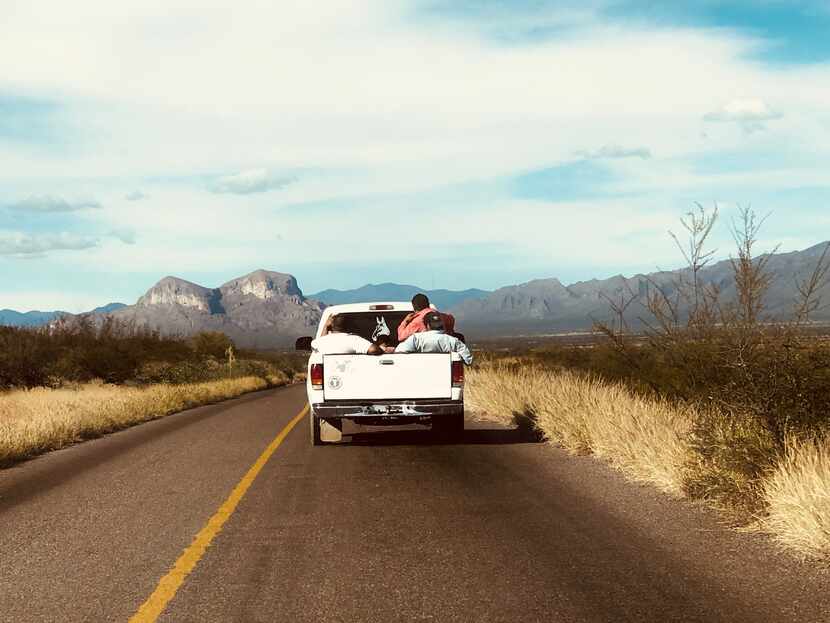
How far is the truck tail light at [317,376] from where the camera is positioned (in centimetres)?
1273

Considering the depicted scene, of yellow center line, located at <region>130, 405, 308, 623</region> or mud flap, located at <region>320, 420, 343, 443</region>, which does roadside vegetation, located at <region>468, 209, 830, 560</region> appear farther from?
yellow center line, located at <region>130, 405, 308, 623</region>

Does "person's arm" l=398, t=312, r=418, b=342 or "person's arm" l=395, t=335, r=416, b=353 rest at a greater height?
"person's arm" l=398, t=312, r=418, b=342

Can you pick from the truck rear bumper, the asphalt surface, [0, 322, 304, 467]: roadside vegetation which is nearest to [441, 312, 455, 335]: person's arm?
the truck rear bumper

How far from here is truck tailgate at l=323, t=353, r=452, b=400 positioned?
12.8 metres

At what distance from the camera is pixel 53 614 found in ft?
17.7

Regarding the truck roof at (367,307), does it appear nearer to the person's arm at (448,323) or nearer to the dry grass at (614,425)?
the person's arm at (448,323)

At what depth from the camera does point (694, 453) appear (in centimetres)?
913

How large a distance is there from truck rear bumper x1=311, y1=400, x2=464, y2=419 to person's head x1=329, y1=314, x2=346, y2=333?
1.75 metres

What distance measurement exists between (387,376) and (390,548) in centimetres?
599

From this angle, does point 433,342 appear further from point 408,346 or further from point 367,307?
point 367,307

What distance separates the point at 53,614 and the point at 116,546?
1.83 m

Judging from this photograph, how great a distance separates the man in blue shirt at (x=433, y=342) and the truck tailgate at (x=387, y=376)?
0.37m

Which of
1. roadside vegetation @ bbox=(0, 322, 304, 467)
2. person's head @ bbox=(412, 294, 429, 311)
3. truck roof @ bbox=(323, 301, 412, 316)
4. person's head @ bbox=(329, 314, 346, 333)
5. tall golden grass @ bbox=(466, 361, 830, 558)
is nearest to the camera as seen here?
tall golden grass @ bbox=(466, 361, 830, 558)

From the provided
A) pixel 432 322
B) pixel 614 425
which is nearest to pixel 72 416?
pixel 432 322
